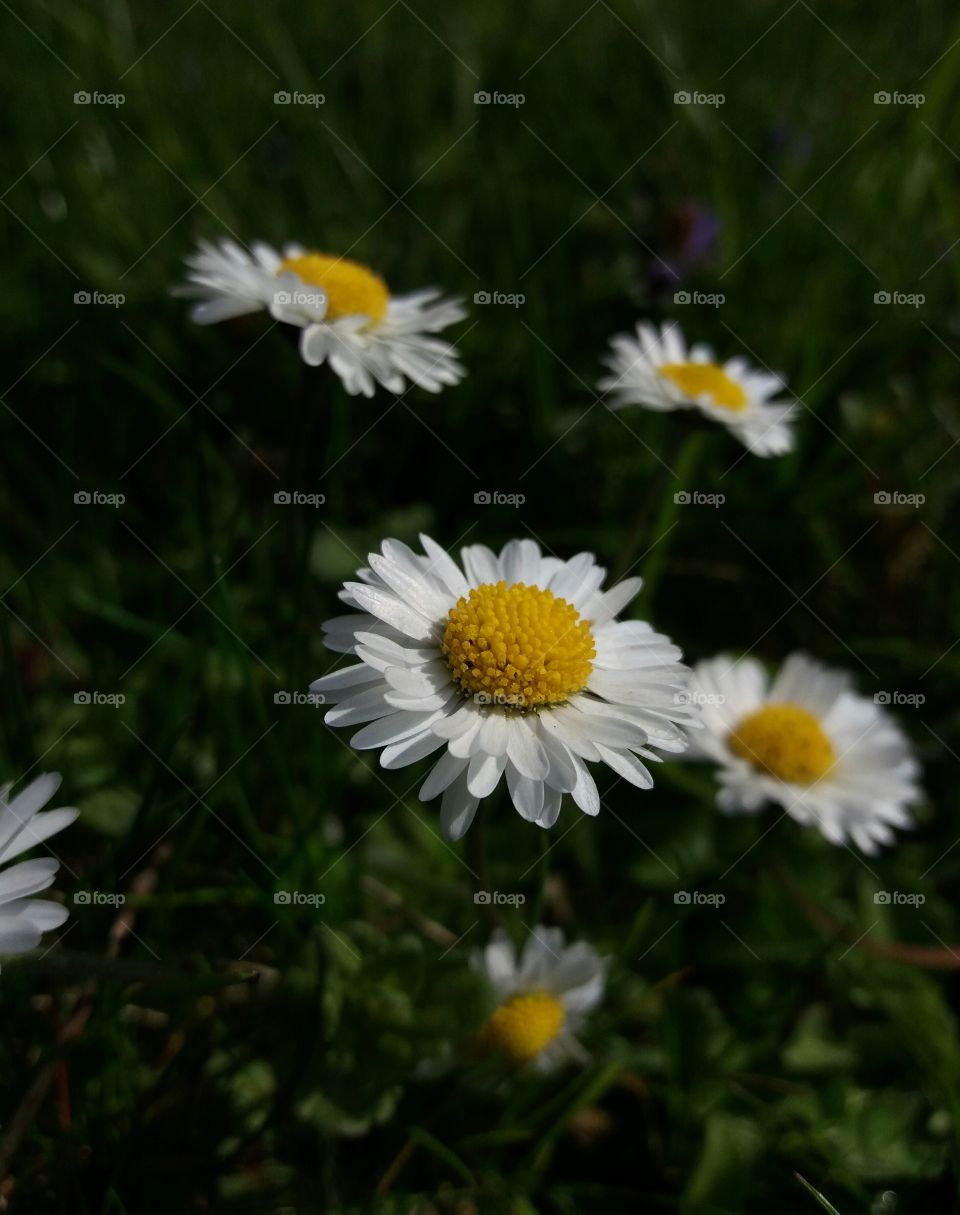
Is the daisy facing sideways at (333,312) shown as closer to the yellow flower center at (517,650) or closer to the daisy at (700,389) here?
the daisy at (700,389)

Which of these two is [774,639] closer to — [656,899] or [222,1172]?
[656,899]

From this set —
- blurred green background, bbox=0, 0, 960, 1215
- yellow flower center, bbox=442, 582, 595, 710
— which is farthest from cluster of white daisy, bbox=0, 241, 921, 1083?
Result: blurred green background, bbox=0, 0, 960, 1215

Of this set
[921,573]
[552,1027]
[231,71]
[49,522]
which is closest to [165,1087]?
[552,1027]

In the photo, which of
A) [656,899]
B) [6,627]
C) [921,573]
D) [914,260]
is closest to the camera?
[6,627]

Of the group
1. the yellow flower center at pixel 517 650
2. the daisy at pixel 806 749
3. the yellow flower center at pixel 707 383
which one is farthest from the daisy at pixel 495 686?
the yellow flower center at pixel 707 383

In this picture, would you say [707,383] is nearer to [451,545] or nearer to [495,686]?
[451,545]

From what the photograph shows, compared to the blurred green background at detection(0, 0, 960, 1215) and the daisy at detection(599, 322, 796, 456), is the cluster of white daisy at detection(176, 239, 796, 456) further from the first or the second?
the blurred green background at detection(0, 0, 960, 1215)
